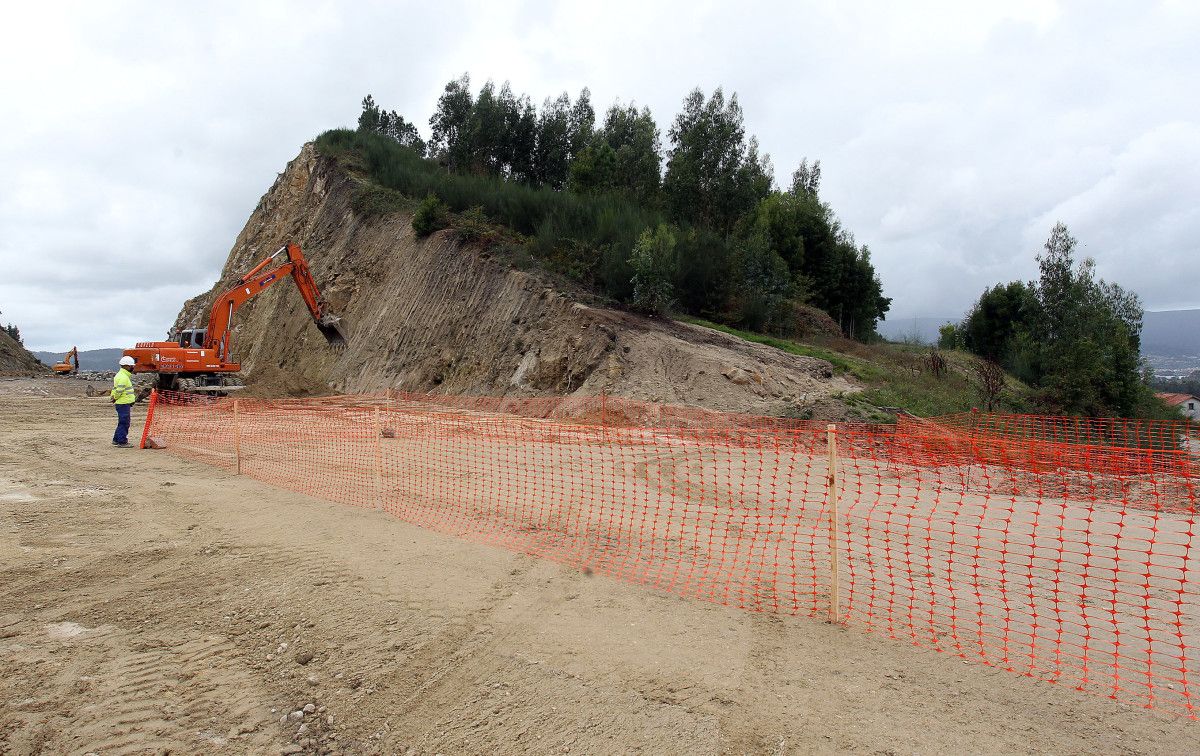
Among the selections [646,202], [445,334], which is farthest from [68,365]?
[646,202]

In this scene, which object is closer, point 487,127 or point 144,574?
point 144,574

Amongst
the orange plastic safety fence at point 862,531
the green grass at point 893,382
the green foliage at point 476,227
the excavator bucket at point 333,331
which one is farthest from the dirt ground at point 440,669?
the excavator bucket at point 333,331

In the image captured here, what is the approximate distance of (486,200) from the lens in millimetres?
29219

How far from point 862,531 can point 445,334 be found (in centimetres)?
1920

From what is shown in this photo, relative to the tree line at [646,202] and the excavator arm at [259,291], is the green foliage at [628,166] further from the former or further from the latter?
the excavator arm at [259,291]

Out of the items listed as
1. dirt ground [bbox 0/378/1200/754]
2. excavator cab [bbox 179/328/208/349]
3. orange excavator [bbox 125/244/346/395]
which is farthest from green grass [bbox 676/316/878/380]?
dirt ground [bbox 0/378/1200/754]

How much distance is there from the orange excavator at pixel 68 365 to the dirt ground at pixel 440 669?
131 feet

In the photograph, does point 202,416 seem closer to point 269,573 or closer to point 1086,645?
point 269,573

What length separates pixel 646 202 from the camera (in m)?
37.8

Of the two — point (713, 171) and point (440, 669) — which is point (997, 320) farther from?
point (440, 669)

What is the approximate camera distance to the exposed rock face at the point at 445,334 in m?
18.9

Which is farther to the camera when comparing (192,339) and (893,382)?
(192,339)

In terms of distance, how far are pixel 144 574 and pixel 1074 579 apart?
27.3ft

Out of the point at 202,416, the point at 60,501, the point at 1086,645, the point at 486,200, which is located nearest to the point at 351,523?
the point at 60,501
